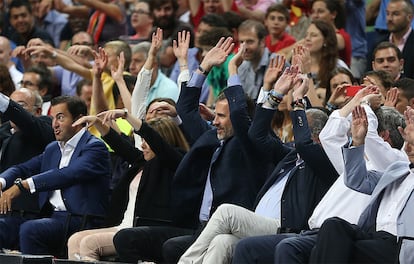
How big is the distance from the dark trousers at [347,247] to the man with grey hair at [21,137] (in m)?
→ 3.74

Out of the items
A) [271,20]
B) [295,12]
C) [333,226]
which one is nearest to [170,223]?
[333,226]

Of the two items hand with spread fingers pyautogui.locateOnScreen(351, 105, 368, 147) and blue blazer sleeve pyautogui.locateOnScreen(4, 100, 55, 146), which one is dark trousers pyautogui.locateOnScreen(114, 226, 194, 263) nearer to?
blue blazer sleeve pyautogui.locateOnScreen(4, 100, 55, 146)

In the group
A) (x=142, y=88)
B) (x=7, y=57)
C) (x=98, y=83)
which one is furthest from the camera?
(x=7, y=57)

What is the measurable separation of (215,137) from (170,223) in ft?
2.71

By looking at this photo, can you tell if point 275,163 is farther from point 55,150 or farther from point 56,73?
point 56,73

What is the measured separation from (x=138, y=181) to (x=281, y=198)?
176cm

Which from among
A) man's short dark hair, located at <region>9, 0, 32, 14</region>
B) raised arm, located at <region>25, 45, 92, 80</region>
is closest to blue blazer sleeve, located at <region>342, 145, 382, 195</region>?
A: raised arm, located at <region>25, 45, 92, 80</region>

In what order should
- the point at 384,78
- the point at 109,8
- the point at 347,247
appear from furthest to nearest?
1. the point at 109,8
2. the point at 384,78
3. the point at 347,247

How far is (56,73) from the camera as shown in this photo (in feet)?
46.7

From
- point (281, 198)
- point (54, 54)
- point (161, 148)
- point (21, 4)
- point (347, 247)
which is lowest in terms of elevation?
point (347, 247)

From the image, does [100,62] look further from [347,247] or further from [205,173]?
[347,247]

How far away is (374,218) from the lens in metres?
8.50

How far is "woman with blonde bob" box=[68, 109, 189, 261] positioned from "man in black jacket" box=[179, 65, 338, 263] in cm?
112

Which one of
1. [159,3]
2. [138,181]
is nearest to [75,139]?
[138,181]
